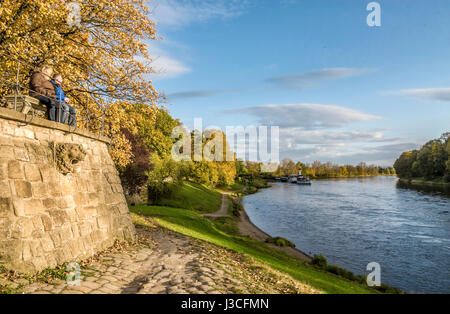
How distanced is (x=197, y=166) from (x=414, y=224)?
35.9 meters

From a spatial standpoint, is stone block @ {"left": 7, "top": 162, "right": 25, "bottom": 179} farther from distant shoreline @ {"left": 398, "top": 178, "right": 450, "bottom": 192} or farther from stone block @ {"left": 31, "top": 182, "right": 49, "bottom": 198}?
distant shoreline @ {"left": 398, "top": 178, "right": 450, "bottom": 192}

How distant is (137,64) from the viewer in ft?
45.3

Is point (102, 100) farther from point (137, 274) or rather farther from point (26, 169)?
point (137, 274)

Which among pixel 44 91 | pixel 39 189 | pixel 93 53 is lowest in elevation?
pixel 39 189

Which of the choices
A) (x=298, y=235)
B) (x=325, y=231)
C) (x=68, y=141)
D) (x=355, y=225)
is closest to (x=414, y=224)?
(x=355, y=225)

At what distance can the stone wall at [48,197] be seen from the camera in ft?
22.1

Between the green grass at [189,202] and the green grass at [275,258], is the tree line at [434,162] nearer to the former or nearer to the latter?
the green grass at [189,202]

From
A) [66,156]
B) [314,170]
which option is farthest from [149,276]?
[314,170]

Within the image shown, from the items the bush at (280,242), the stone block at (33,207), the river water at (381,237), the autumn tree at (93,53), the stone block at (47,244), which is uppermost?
the autumn tree at (93,53)

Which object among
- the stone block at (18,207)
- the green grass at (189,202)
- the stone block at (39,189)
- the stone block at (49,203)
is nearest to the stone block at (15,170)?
the stone block at (39,189)

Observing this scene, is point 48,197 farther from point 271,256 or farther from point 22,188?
point 271,256

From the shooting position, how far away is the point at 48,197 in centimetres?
780

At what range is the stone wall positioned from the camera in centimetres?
675

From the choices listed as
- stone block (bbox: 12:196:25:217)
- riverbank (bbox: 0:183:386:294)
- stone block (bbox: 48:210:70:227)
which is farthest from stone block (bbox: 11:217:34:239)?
riverbank (bbox: 0:183:386:294)
